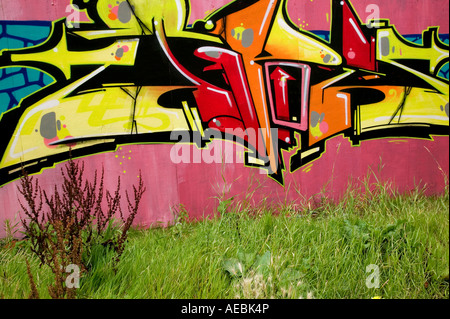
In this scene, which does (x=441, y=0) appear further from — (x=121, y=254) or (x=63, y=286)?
(x=63, y=286)

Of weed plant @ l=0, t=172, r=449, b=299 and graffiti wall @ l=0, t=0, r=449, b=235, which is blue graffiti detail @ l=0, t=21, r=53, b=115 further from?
weed plant @ l=0, t=172, r=449, b=299

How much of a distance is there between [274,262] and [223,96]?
167 centimetres

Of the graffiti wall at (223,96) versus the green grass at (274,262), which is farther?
the graffiti wall at (223,96)

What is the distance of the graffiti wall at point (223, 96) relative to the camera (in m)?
3.01

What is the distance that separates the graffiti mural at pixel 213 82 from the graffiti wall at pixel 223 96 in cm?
1

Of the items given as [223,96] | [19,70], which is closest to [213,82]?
[223,96]

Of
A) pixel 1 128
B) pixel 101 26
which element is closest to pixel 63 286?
pixel 1 128

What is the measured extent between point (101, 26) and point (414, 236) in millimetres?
3262

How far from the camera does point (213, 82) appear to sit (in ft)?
10.6

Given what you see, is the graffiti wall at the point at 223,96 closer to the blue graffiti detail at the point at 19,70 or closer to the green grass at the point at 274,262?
the blue graffiti detail at the point at 19,70

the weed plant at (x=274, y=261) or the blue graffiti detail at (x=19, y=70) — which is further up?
the blue graffiti detail at (x=19, y=70)

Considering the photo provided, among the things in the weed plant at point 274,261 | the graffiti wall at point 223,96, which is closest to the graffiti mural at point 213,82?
the graffiti wall at point 223,96

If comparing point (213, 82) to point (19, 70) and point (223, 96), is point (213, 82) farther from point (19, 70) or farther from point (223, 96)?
point (19, 70)

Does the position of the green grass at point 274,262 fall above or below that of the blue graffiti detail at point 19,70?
below
